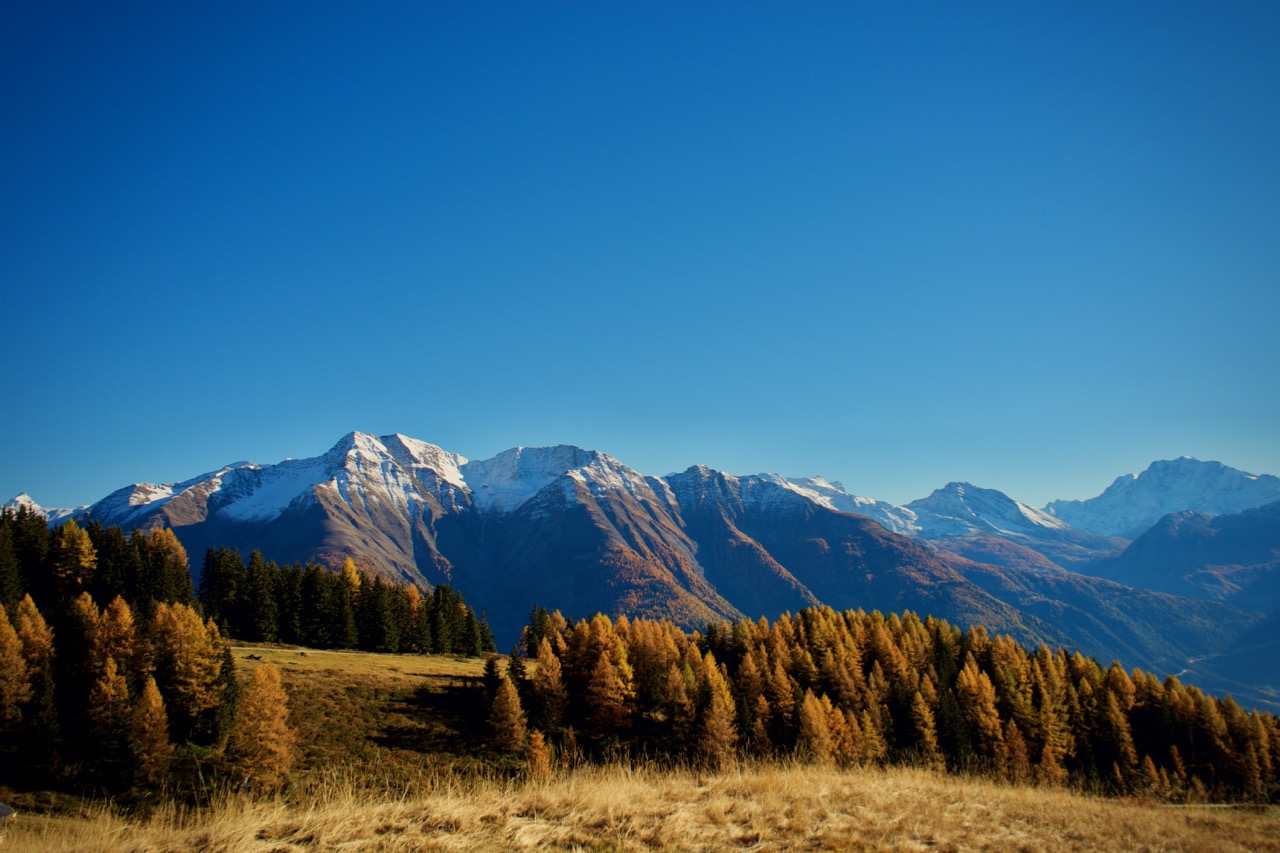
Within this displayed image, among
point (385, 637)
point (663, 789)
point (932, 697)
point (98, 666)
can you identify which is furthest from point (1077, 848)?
point (385, 637)

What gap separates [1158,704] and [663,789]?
295 feet

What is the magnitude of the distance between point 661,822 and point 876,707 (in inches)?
2431

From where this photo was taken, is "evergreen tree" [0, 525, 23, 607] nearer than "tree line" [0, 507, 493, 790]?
No

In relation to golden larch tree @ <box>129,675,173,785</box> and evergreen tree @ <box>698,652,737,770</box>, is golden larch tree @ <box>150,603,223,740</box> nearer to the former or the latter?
golden larch tree @ <box>129,675,173,785</box>

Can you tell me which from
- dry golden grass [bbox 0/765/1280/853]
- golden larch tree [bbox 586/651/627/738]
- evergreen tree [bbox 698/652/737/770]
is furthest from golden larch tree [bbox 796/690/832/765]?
dry golden grass [bbox 0/765/1280/853]

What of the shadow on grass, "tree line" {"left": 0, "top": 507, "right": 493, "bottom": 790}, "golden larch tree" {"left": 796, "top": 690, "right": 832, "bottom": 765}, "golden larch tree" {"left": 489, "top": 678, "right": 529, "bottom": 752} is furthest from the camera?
"golden larch tree" {"left": 489, "top": 678, "right": 529, "bottom": 752}

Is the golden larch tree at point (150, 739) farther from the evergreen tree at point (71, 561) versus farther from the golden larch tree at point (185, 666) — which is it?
the evergreen tree at point (71, 561)

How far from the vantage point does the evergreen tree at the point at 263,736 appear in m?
43.9

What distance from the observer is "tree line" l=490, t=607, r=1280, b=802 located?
57.6 meters

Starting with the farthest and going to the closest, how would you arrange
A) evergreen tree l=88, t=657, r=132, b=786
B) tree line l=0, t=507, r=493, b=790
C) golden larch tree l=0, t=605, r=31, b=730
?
1. golden larch tree l=0, t=605, r=31, b=730
2. evergreen tree l=88, t=657, r=132, b=786
3. tree line l=0, t=507, r=493, b=790

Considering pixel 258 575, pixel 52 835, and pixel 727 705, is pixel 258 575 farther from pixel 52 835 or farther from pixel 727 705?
pixel 52 835

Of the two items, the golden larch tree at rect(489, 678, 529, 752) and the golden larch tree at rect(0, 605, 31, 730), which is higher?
the golden larch tree at rect(0, 605, 31, 730)

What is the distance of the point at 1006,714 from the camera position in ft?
225

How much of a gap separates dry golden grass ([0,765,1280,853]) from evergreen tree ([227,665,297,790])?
132 ft
